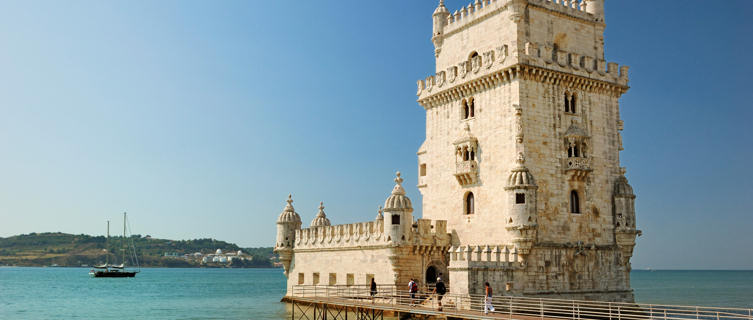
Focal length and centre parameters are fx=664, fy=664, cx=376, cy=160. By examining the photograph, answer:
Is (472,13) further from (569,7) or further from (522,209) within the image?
(522,209)

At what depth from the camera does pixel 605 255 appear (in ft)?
117

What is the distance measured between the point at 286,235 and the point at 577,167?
897 inches

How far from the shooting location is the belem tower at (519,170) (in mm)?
32969

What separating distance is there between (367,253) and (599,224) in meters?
13.1

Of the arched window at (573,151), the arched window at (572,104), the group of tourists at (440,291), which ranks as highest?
the arched window at (572,104)

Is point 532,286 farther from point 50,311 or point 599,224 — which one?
point 50,311

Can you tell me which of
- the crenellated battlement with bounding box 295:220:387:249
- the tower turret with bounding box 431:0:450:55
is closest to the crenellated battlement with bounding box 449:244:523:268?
the crenellated battlement with bounding box 295:220:387:249

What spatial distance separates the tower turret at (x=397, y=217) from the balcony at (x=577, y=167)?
8.63 metres

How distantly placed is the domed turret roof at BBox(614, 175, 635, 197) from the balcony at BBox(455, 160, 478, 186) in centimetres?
784

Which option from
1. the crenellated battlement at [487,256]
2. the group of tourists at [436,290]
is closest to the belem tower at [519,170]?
the crenellated battlement at [487,256]

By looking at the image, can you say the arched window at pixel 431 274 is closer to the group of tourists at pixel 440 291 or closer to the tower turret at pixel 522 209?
the group of tourists at pixel 440 291

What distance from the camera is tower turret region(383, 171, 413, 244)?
36.1 metres

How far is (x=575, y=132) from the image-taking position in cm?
3500

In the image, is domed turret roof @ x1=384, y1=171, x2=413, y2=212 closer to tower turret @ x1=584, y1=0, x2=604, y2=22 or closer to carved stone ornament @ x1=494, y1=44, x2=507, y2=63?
carved stone ornament @ x1=494, y1=44, x2=507, y2=63
